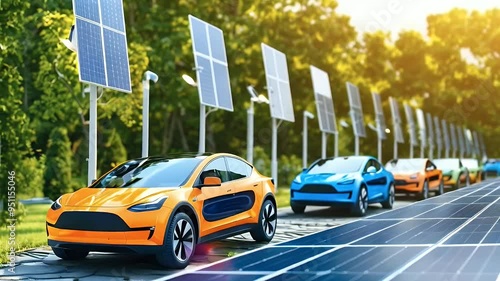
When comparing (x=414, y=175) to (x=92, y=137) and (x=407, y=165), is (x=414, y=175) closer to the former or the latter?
(x=407, y=165)

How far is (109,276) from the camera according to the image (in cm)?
961

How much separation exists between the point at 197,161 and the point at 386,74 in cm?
5522

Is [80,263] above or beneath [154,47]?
beneath

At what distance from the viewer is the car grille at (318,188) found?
18.8 metres

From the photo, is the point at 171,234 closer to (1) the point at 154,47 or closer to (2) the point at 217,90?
(2) the point at 217,90

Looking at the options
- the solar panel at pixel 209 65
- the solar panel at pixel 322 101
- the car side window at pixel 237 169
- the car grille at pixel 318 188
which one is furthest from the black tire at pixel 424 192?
the car side window at pixel 237 169

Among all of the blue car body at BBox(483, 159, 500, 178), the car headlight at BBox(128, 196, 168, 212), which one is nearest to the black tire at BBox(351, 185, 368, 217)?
the car headlight at BBox(128, 196, 168, 212)

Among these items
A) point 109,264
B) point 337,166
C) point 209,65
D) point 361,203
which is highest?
point 209,65

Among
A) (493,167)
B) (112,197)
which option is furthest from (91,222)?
(493,167)

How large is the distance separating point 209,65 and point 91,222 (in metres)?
12.3

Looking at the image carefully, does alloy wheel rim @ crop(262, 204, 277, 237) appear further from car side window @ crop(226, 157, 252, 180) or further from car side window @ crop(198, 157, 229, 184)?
car side window @ crop(198, 157, 229, 184)

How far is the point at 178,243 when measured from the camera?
10.2 m

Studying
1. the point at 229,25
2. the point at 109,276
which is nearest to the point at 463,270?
the point at 109,276

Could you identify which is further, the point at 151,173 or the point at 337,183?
the point at 337,183
